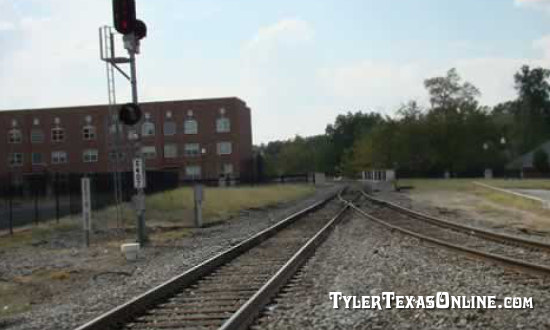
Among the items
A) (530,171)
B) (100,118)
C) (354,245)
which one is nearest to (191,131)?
(100,118)

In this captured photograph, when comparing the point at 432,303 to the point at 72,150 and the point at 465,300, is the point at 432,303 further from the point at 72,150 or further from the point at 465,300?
the point at 72,150

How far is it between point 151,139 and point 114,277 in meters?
88.1

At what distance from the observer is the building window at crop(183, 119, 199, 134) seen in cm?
9825

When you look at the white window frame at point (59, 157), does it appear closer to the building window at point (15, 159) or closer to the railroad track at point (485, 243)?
the building window at point (15, 159)

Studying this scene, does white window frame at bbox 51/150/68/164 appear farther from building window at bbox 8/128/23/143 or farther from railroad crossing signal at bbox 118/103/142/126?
railroad crossing signal at bbox 118/103/142/126

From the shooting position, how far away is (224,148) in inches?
3841

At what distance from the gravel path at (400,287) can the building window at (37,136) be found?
3618 inches

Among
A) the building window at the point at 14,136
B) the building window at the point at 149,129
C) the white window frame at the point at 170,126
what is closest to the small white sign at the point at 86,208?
the white window frame at the point at 170,126

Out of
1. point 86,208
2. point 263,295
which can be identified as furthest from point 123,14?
point 263,295

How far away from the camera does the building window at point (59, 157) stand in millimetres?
101125

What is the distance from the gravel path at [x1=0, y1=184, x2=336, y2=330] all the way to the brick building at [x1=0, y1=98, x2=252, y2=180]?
7525cm

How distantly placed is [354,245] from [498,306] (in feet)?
25.9

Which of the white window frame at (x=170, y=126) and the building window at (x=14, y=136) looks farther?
the building window at (x=14, y=136)

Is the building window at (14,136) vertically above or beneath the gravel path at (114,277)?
above
